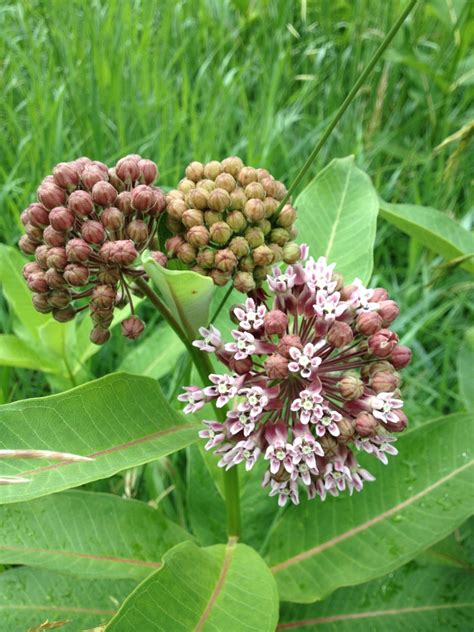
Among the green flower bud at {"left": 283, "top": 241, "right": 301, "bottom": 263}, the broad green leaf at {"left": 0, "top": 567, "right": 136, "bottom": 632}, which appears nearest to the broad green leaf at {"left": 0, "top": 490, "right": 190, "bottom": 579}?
the broad green leaf at {"left": 0, "top": 567, "right": 136, "bottom": 632}

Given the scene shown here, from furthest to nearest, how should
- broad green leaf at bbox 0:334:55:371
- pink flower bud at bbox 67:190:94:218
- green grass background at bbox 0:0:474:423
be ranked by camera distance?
green grass background at bbox 0:0:474:423
broad green leaf at bbox 0:334:55:371
pink flower bud at bbox 67:190:94:218

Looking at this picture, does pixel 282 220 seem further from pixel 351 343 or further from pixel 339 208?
pixel 339 208

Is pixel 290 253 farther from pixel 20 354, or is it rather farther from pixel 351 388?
pixel 20 354

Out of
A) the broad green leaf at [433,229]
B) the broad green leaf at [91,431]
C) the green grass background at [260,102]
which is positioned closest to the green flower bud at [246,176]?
the broad green leaf at [91,431]

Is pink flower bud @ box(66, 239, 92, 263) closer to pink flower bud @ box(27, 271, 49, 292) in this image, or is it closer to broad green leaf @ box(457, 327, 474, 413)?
pink flower bud @ box(27, 271, 49, 292)

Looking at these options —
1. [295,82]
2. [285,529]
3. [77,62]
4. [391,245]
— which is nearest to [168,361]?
[285,529]

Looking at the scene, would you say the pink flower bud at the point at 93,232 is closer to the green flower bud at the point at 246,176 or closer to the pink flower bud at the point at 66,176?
the pink flower bud at the point at 66,176
